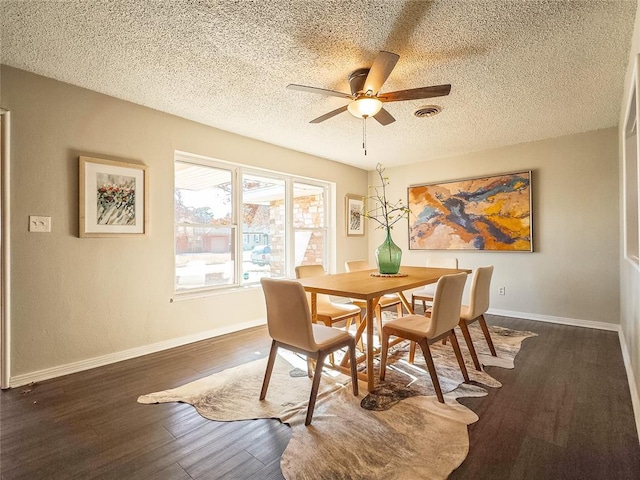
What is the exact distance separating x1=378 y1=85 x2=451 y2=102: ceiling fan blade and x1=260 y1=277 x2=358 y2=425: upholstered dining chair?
141 centimetres

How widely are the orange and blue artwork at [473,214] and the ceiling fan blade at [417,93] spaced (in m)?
2.77

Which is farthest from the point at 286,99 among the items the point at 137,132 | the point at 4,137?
the point at 4,137

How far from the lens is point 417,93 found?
83.0 inches

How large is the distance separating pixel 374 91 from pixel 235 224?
7.63ft

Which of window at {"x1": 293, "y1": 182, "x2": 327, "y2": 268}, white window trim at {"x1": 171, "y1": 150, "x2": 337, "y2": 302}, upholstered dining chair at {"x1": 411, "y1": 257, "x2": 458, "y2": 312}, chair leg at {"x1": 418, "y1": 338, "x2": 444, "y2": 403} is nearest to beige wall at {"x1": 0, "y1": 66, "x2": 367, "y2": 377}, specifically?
white window trim at {"x1": 171, "y1": 150, "x2": 337, "y2": 302}

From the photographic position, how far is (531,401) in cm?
207

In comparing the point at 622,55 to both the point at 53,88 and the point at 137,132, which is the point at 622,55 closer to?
the point at 137,132

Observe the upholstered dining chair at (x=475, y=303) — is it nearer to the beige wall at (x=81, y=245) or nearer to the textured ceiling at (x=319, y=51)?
the textured ceiling at (x=319, y=51)

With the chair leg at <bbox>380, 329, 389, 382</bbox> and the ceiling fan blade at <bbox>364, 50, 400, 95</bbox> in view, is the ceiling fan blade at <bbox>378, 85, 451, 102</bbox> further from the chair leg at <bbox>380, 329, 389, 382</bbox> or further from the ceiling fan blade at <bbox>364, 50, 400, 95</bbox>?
the chair leg at <bbox>380, 329, 389, 382</bbox>

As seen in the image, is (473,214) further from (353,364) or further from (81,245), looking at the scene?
(81,245)

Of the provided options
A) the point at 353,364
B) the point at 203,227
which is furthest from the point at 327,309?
the point at 203,227

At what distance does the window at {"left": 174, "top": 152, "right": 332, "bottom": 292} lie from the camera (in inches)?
135

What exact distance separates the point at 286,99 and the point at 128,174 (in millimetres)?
1586

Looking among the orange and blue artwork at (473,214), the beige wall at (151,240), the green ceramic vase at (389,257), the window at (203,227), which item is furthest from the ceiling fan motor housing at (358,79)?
the orange and blue artwork at (473,214)
